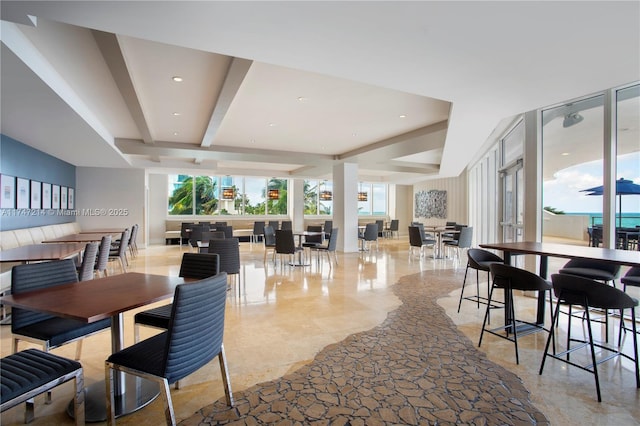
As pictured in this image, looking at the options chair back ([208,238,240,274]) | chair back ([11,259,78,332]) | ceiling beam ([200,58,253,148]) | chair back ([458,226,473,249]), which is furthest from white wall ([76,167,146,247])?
chair back ([458,226,473,249])

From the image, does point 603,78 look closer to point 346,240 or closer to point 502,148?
point 502,148

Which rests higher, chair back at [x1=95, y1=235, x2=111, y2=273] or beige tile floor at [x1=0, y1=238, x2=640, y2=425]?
chair back at [x1=95, y1=235, x2=111, y2=273]

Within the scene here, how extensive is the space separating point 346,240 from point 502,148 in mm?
4765

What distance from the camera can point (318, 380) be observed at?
236 cm

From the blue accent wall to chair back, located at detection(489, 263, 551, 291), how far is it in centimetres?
746

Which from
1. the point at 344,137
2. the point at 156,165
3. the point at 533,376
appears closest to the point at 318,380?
the point at 533,376

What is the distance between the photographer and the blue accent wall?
219 inches

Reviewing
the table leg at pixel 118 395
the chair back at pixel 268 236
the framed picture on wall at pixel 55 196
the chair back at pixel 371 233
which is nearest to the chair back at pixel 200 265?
the table leg at pixel 118 395

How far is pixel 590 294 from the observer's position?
89.7 inches

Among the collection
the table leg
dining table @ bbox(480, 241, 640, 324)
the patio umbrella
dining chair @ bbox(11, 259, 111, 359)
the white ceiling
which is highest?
the white ceiling

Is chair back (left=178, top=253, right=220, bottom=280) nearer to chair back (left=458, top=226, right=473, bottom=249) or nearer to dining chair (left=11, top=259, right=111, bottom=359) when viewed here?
dining chair (left=11, top=259, right=111, bottom=359)

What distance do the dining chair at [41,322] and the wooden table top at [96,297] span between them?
151 mm

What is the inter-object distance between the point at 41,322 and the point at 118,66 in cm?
280

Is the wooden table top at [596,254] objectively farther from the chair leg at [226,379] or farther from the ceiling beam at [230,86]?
the ceiling beam at [230,86]
